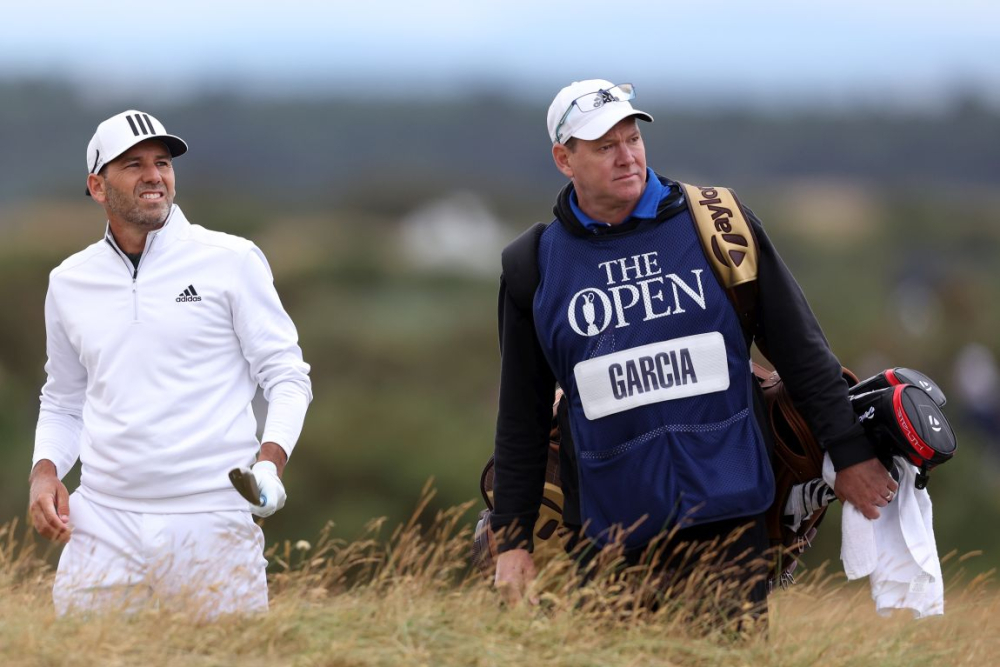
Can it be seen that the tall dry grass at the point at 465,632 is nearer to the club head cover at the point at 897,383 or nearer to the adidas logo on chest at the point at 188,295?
the club head cover at the point at 897,383

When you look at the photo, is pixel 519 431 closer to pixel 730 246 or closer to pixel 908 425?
pixel 730 246

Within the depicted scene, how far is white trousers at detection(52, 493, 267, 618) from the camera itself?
17.8ft

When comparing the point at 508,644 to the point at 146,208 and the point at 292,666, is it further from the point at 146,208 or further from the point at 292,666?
the point at 146,208

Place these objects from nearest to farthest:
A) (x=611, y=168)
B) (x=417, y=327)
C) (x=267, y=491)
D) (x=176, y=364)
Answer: (x=267, y=491), (x=611, y=168), (x=176, y=364), (x=417, y=327)

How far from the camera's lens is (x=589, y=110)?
551 centimetres

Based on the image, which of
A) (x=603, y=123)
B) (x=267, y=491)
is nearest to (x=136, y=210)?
(x=267, y=491)

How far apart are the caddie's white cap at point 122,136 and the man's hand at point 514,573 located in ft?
6.34

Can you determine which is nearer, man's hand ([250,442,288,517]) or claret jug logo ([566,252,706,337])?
man's hand ([250,442,288,517])

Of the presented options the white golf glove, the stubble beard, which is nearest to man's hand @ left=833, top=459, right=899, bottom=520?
the white golf glove

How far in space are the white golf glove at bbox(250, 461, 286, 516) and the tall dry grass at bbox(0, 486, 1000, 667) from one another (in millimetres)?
277

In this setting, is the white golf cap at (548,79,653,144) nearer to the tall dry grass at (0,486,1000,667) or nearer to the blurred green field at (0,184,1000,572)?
the tall dry grass at (0,486,1000,667)

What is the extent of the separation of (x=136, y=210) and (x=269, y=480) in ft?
3.85

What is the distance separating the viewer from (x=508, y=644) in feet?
17.0

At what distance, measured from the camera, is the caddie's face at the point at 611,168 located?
17.7 feet
